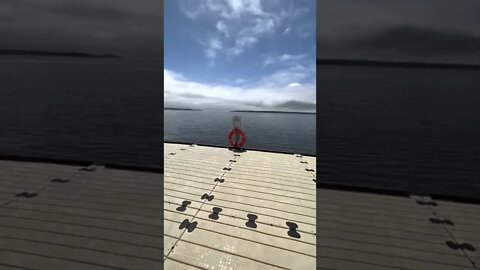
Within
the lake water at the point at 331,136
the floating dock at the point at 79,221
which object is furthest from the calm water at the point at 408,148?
the floating dock at the point at 79,221

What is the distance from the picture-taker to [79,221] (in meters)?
2.90

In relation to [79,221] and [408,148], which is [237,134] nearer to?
[79,221]

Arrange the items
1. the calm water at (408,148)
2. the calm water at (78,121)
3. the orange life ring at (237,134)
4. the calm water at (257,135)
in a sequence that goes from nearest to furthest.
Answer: the calm water at (78,121) < the orange life ring at (237,134) < the calm water at (408,148) < the calm water at (257,135)

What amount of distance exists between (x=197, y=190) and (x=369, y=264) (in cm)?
266

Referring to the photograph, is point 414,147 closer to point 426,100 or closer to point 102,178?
point 102,178

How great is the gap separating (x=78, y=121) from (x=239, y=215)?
34.5 m

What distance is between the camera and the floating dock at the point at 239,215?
242cm

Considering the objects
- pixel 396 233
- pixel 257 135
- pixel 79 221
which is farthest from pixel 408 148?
pixel 79 221

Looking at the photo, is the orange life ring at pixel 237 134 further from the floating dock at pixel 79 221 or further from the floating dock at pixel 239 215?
the floating dock at pixel 79 221

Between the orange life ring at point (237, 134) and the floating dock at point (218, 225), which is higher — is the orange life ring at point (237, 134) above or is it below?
above

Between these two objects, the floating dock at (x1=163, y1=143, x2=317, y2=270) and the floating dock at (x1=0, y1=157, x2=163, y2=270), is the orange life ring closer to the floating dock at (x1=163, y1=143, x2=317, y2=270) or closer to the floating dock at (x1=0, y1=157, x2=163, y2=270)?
the floating dock at (x1=163, y1=143, x2=317, y2=270)

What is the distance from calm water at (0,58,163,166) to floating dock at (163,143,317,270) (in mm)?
855

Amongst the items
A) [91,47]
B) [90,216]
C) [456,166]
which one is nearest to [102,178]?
[90,216]

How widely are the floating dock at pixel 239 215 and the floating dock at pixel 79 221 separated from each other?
0.28 meters
